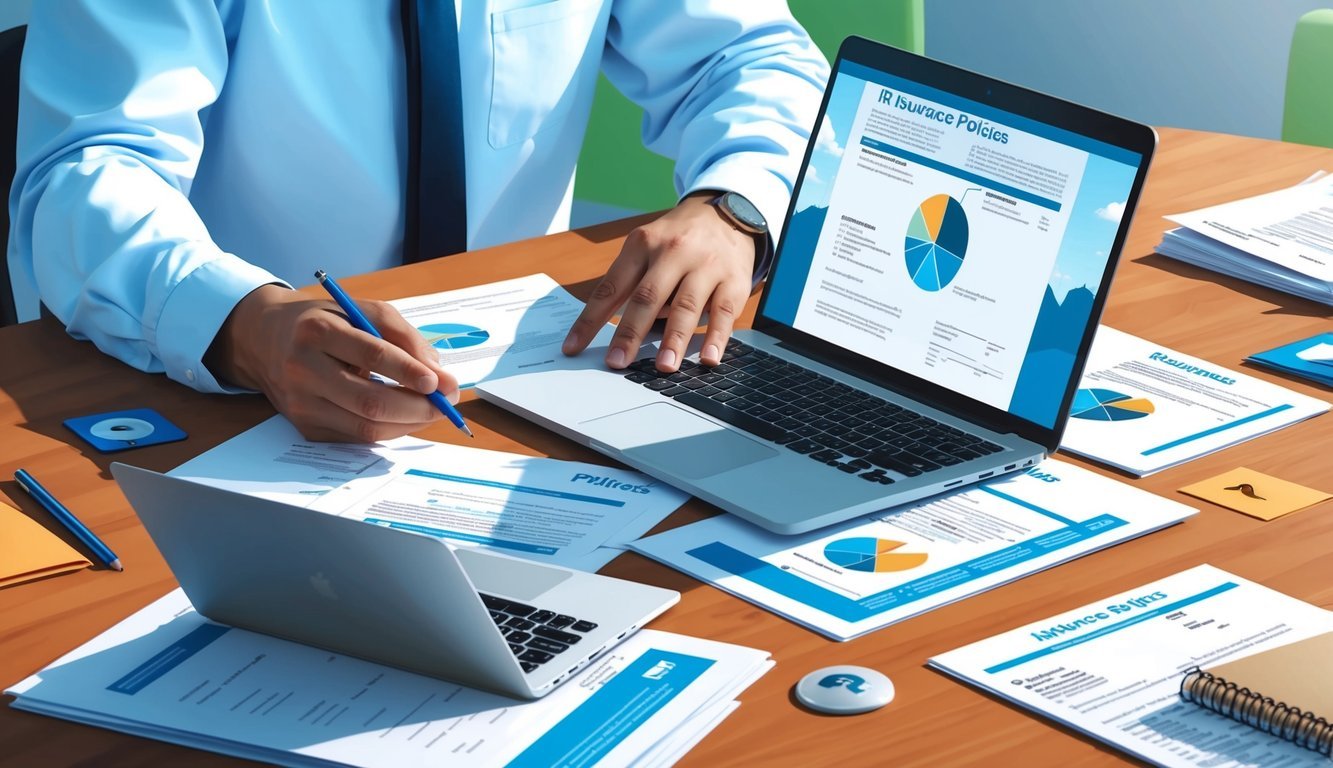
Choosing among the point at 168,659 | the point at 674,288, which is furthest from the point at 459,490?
the point at 674,288

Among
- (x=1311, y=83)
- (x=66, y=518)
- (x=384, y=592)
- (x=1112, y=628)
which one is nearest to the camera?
(x=384, y=592)

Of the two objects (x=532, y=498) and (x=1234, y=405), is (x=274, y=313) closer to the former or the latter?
(x=532, y=498)

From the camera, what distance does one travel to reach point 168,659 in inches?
35.2

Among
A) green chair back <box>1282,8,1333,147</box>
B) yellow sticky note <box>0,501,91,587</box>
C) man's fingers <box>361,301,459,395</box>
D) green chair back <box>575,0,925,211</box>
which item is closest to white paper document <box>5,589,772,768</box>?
yellow sticky note <box>0,501,91,587</box>

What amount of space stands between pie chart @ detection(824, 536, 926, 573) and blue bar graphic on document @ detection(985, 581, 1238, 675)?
0.12 m

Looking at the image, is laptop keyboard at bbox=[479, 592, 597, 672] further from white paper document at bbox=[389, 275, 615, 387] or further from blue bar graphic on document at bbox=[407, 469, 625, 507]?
white paper document at bbox=[389, 275, 615, 387]

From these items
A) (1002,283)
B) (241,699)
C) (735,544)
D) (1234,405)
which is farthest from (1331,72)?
(241,699)

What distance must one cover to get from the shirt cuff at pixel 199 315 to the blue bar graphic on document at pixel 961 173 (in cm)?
55

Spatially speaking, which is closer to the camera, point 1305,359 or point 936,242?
point 936,242

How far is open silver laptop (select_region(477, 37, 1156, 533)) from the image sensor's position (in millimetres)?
1117

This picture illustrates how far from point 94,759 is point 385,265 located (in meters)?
1.06

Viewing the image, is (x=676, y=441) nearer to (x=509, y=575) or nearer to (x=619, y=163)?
(x=509, y=575)

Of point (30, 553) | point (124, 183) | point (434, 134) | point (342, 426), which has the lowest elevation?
point (30, 553)

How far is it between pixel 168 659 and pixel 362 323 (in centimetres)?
37
